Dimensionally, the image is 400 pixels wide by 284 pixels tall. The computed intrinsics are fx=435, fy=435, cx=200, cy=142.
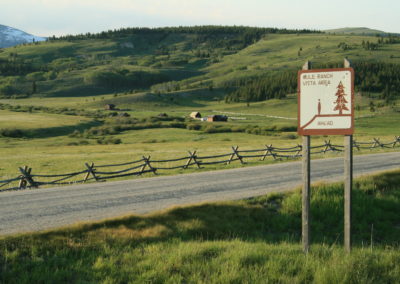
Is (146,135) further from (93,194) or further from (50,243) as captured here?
(50,243)

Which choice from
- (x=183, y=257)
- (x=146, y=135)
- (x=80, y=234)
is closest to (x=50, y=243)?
(x=80, y=234)

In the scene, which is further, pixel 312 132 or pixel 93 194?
pixel 93 194

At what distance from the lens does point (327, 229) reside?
1304 centimetres

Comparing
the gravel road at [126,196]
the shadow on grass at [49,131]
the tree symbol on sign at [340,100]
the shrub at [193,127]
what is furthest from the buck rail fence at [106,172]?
the shrub at [193,127]

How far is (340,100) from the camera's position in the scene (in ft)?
27.5

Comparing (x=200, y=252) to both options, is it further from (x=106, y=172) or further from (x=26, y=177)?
(x=106, y=172)

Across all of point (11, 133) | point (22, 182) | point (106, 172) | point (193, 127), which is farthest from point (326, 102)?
point (193, 127)

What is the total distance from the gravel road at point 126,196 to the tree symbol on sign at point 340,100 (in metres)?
7.35

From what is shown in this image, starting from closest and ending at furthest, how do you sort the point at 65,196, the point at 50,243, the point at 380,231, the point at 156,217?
the point at 50,243, the point at 156,217, the point at 380,231, the point at 65,196

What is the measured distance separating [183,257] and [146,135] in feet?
271

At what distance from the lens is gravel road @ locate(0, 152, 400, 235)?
13211 mm

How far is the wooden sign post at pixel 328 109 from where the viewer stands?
8.28 metres

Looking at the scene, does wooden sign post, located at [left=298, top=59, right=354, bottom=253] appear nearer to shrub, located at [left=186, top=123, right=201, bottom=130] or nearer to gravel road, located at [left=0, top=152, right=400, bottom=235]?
gravel road, located at [left=0, top=152, right=400, bottom=235]

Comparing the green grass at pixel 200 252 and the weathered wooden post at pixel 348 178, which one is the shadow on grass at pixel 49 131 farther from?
the weathered wooden post at pixel 348 178
